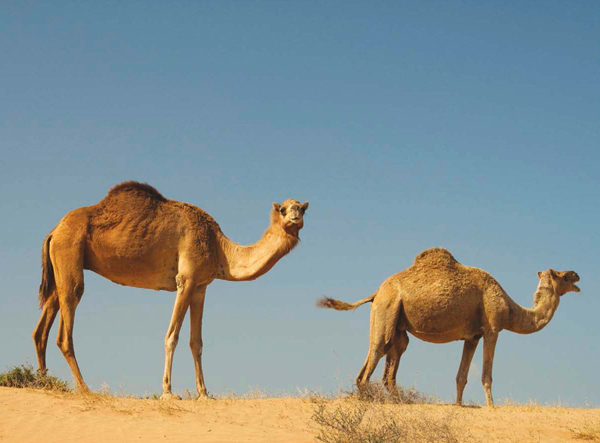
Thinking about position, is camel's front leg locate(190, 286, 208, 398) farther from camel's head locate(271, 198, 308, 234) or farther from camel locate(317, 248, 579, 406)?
camel locate(317, 248, 579, 406)

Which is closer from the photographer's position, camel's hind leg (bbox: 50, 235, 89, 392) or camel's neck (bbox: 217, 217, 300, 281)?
camel's hind leg (bbox: 50, 235, 89, 392)

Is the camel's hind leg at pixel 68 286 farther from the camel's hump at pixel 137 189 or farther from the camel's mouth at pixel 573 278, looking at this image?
the camel's mouth at pixel 573 278

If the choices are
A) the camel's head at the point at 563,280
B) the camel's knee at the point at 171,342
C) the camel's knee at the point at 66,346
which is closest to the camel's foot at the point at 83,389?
the camel's knee at the point at 66,346

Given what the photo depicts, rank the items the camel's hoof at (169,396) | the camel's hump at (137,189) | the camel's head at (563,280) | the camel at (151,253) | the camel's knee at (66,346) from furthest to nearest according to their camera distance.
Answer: the camel's head at (563,280) → the camel's hump at (137,189) → the camel at (151,253) → the camel's knee at (66,346) → the camel's hoof at (169,396)

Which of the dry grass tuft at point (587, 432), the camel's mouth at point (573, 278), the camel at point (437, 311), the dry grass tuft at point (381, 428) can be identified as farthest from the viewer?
the camel's mouth at point (573, 278)

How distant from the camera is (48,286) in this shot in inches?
611

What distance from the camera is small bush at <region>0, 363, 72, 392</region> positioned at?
14578mm

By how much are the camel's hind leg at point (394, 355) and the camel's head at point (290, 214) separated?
11.3ft

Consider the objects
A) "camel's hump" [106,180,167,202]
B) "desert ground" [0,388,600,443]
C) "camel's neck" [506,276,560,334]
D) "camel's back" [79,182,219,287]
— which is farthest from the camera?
"camel's neck" [506,276,560,334]

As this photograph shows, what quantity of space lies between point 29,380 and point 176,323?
3081mm

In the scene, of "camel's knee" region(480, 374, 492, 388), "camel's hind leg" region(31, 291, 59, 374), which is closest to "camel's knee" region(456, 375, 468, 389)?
"camel's knee" region(480, 374, 492, 388)

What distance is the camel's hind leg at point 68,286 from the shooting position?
14.5m

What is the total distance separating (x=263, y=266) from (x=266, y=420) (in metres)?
3.67

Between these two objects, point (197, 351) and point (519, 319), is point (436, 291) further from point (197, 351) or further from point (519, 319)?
point (197, 351)
